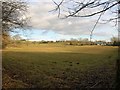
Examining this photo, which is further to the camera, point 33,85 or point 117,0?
point 33,85

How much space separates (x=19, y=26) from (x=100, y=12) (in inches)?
610

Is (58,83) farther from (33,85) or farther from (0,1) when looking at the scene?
(0,1)

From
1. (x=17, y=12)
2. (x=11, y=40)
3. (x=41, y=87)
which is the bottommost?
(x=41, y=87)

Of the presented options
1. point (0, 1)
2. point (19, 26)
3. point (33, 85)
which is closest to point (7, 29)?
point (19, 26)

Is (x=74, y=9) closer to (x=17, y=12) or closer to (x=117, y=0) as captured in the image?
(x=117, y=0)

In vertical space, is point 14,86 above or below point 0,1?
below

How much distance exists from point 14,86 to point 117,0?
32.0 ft

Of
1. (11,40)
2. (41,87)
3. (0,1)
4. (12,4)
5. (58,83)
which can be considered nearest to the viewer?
(41,87)

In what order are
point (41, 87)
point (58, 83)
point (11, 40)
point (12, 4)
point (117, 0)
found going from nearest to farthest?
point (117, 0) < point (41, 87) < point (58, 83) < point (12, 4) < point (11, 40)

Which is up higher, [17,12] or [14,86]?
[17,12]

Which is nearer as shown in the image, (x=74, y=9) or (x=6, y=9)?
(x=74, y=9)

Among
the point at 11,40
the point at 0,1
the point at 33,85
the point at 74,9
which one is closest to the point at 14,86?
the point at 33,85

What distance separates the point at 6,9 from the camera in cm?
2144

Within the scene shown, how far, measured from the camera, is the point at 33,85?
55.8 ft
